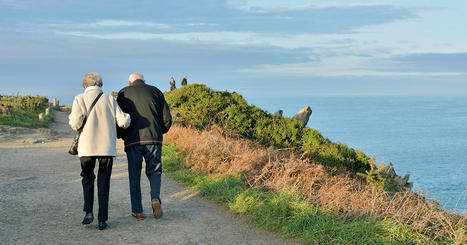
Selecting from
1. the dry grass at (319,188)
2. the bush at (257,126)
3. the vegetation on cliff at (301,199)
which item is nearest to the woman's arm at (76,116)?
the vegetation on cliff at (301,199)

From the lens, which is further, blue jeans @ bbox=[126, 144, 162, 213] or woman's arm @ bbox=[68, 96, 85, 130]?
blue jeans @ bbox=[126, 144, 162, 213]

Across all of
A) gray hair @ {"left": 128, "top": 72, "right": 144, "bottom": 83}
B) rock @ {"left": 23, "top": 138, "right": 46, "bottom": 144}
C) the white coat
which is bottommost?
rock @ {"left": 23, "top": 138, "right": 46, "bottom": 144}

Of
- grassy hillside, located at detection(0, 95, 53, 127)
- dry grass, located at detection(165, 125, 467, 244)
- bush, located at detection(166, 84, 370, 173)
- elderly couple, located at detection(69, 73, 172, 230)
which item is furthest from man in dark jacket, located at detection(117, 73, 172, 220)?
grassy hillside, located at detection(0, 95, 53, 127)

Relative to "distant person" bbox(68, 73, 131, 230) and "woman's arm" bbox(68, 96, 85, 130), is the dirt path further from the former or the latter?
"woman's arm" bbox(68, 96, 85, 130)

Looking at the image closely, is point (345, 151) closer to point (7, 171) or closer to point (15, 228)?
point (7, 171)

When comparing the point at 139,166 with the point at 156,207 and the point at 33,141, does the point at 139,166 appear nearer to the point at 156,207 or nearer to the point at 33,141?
the point at 156,207

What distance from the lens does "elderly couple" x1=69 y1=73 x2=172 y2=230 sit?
590 cm

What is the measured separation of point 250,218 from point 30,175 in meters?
6.43

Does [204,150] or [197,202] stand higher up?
[204,150]

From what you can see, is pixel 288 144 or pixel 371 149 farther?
pixel 371 149

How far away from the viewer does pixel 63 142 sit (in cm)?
1705

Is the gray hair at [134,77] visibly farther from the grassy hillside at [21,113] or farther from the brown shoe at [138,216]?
the grassy hillside at [21,113]

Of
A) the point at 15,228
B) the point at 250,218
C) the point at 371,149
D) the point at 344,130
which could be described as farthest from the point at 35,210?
the point at 344,130

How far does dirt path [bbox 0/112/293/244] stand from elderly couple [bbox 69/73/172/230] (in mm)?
329
